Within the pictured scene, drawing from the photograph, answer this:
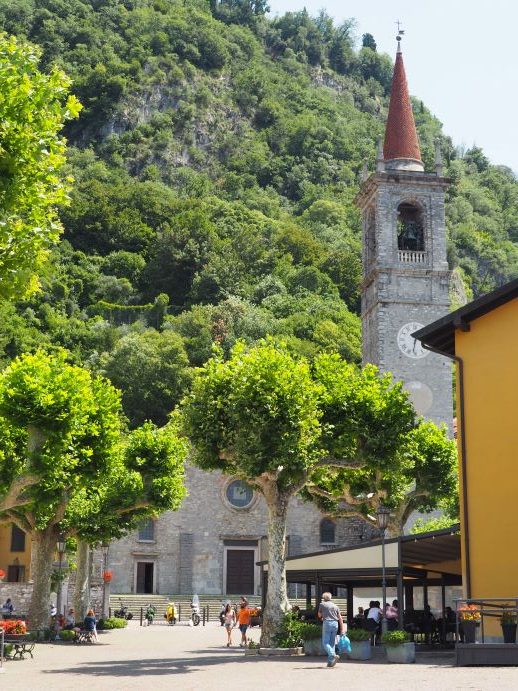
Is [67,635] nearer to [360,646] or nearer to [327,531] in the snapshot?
[360,646]

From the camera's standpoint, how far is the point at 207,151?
12488cm

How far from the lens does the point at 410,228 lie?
170ft

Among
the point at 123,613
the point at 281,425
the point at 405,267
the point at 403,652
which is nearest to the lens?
the point at 403,652

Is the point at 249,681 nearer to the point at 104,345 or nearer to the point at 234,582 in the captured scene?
the point at 234,582

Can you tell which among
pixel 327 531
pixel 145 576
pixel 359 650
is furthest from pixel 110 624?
pixel 327 531

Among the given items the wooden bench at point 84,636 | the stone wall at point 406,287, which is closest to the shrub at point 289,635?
the wooden bench at point 84,636

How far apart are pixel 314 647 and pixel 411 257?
30.1 meters

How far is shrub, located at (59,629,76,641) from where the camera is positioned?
30.0m

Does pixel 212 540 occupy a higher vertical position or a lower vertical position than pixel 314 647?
higher

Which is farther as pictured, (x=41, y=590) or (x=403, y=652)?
(x=41, y=590)

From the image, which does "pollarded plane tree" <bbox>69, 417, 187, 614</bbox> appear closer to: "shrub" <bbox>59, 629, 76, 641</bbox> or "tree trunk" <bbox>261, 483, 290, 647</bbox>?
"shrub" <bbox>59, 629, 76, 641</bbox>

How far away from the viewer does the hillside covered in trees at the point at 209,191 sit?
84.8 metres

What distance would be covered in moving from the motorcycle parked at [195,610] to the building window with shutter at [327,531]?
8.14 meters

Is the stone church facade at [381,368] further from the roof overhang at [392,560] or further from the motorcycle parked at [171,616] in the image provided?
the roof overhang at [392,560]
